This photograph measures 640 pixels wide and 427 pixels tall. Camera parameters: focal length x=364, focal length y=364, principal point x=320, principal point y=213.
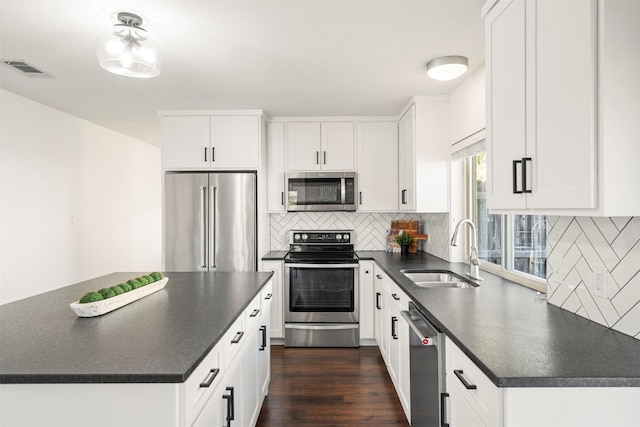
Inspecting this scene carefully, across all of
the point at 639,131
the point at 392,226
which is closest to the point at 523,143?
the point at 639,131

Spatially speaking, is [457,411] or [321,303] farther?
[321,303]

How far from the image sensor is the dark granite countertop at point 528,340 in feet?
3.36

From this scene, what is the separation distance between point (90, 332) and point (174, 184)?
2.44 m

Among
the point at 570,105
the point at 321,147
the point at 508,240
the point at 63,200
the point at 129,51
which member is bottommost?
the point at 508,240

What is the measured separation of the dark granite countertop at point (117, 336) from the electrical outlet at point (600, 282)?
4.87 feet

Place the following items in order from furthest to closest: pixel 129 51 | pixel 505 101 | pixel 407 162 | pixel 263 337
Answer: pixel 407 162 < pixel 263 337 < pixel 129 51 < pixel 505 101

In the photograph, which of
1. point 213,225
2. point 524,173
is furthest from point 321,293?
point 524,173

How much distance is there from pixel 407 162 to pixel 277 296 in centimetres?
184

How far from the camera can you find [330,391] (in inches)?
107

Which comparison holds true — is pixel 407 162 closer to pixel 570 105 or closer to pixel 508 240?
pixel 508 240

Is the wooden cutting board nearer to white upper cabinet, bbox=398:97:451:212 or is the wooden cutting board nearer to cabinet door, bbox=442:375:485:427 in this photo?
white upper cabinet, bbox=398:97:451:212

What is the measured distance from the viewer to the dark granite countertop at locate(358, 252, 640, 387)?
1.02 meters

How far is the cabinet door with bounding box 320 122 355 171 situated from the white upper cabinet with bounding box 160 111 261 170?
73 cm

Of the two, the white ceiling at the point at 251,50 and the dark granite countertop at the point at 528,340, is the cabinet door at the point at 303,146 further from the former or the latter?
the dark granite countertop at the point at 528,340
